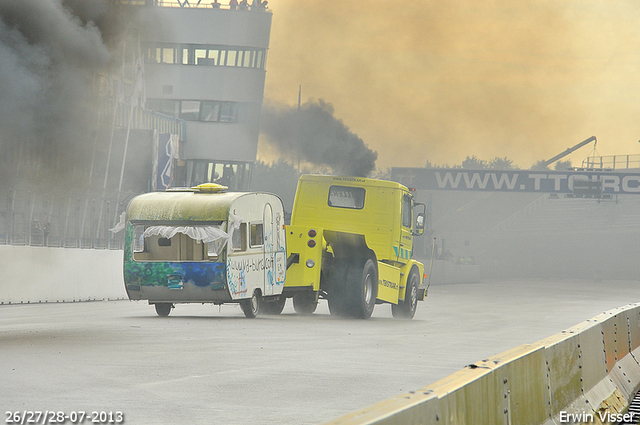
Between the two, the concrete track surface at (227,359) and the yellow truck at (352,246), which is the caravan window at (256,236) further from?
A: the concrete track surface at (227,359)

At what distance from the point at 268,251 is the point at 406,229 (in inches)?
154

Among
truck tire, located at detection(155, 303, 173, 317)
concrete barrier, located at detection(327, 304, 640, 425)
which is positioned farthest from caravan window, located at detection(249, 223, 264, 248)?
concrete barrier, located at detection(327, 304, 640, 425)

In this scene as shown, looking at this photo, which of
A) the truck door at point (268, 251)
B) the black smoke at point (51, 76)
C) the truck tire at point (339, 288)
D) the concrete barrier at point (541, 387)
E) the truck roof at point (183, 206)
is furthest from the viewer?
the truck tire at point (339, 288)

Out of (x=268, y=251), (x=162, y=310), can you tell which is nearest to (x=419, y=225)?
(x=268, y=251)

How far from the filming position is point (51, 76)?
17.5 metres

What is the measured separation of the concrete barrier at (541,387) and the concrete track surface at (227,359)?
6.51 ft

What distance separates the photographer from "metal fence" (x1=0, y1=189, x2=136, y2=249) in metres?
23.0

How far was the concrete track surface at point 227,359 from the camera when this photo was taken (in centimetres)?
854

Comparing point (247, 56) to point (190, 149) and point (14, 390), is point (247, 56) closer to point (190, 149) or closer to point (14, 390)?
point (190, 149)

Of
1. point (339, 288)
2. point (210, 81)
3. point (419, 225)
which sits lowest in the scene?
point (339, 288)

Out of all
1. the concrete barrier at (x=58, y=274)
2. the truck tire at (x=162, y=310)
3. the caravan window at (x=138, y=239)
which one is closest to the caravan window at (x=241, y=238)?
the caravan window at (x=138, y=239)

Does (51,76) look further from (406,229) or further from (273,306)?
(406,229)

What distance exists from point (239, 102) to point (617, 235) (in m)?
51.2

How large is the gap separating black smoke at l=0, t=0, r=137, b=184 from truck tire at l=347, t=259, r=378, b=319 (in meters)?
6.58
